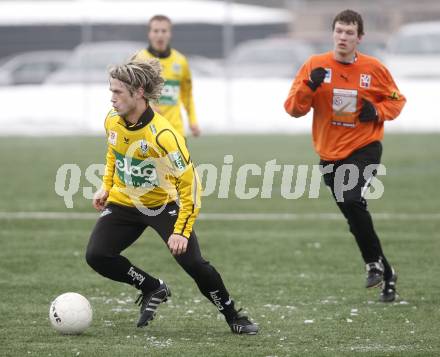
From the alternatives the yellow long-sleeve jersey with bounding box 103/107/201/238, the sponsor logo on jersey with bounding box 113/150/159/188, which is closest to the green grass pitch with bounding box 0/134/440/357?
the yellow long-sleeve jersey with bounding box 103/107/201/238

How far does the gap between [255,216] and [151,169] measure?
18.8ft

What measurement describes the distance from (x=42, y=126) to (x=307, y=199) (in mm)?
12194

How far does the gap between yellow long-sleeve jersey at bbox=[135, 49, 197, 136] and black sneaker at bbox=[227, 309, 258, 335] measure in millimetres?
5018

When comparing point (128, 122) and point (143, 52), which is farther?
point (143, 52)

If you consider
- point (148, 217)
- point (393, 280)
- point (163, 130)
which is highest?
point (163, 130)

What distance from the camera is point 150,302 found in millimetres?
6520

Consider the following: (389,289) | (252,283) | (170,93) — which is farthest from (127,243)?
(170,93)

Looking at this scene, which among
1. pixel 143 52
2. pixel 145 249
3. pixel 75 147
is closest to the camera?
pixel 145 249

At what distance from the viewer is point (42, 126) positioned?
2417cm

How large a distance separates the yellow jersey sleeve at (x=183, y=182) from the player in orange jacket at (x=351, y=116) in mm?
1796

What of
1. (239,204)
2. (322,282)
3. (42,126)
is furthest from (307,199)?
(42,126)

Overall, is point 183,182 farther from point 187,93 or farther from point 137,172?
point 187,93

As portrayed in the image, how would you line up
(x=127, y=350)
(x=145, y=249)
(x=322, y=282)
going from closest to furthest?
(x=127, y=350) → (x=322, y=282) → (x=145, y=249)

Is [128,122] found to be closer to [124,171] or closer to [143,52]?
[124,171]
